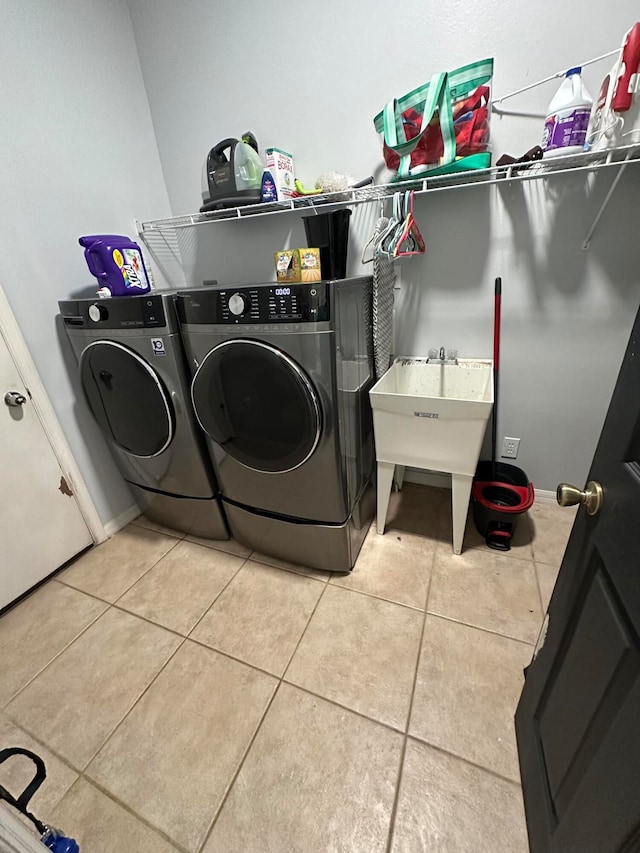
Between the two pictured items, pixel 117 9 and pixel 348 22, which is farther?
pixel 117 9

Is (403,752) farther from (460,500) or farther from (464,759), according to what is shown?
(460,500)

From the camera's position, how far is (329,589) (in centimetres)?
146

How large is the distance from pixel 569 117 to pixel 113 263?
172cm

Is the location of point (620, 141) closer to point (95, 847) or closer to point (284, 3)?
point (284, 3)

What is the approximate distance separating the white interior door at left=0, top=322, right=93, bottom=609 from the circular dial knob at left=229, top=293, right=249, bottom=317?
99 cm

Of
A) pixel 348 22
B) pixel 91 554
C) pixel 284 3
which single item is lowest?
pixel 91 554

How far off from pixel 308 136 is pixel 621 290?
150 cm

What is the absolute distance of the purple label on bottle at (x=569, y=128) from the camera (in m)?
1.08

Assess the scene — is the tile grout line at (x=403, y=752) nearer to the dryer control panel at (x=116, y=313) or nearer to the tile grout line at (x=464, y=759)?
the tile grout line at (x=464, y=759)

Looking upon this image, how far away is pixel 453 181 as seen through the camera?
135 cm

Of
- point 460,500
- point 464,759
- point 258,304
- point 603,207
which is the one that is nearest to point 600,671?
point 464,759

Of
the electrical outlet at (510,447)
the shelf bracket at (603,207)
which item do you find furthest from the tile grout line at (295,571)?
the shelf bracket at (603,207)

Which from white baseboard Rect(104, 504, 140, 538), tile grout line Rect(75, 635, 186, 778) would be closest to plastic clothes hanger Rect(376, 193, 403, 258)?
tile grout line Rect(75, 635, 186, 778)

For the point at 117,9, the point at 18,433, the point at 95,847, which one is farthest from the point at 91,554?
the point at 117,9
